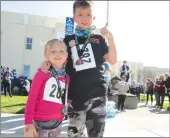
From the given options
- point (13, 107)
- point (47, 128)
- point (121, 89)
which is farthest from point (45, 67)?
point (121, 89)

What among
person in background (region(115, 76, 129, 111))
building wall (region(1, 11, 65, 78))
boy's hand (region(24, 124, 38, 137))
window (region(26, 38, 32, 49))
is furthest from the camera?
window (region(26, 38, 32, 49))

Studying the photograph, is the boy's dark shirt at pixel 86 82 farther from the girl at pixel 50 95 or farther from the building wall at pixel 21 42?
the building wall at pixel 21 42

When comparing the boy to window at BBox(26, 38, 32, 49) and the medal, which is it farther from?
window at BBox(26, 38, 32, 49)

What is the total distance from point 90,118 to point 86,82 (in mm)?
300

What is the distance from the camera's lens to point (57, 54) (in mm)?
2469

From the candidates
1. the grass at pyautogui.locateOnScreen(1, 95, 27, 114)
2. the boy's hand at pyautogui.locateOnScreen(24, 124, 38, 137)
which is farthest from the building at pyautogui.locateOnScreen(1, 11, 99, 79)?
the boy's hand at pyautogui.locateOnScreen(24, 124, 38, 137)

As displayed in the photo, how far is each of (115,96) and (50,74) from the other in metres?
12.4

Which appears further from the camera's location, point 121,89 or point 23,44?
point 23,44

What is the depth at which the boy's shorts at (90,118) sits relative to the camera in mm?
2547

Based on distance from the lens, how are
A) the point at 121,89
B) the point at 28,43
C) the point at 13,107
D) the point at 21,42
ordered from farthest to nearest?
the point at 28,43 → the point at 21,42 → the point at 121,89 → the point at 13,107

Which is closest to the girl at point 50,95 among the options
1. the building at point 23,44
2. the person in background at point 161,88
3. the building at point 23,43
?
the person in background at point 161,88

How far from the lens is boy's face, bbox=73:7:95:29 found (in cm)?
259

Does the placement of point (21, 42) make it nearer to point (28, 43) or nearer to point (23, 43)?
point (23, 43)

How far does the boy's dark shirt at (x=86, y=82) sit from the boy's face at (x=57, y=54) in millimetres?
143
